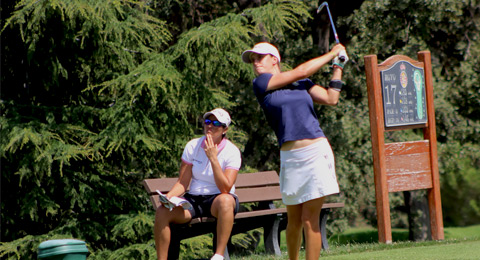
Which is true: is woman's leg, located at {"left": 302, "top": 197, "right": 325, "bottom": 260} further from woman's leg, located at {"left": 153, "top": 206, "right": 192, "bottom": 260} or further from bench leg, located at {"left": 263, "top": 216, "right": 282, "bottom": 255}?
bench leg, located at {"left": 263, "top": 216, "right": 282, "bottom": 255}

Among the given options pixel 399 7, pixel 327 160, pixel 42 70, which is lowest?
pixel 327 160

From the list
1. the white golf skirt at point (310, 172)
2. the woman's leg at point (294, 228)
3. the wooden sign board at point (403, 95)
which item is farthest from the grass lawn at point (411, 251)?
the white golf skirt at point (310, 172)

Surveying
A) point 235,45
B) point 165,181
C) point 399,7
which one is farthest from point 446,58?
point 165,181

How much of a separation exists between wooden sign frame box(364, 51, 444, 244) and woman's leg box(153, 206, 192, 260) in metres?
2.87

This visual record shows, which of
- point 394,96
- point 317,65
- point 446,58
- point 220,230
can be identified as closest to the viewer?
point 317,65

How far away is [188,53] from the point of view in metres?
8.88

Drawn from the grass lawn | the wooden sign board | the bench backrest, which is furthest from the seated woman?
the wooden sign board

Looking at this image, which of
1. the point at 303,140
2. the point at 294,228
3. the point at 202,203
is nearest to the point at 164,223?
the point at 202,203

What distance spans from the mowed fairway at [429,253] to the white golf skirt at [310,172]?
1.89 meters

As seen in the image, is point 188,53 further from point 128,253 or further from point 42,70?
point 128,253

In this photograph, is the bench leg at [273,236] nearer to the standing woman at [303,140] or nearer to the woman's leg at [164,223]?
the woman's leg at [164,223]

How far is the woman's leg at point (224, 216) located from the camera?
5.19 m

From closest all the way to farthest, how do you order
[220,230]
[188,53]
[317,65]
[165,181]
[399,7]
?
1. [317,65]
2. [220,230]
3. [165,181]
4. [188,53]
5. [399,7]

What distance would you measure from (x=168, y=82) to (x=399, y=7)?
771 centimetres
